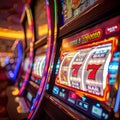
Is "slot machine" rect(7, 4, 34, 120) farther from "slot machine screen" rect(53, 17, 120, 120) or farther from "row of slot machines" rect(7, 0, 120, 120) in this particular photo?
"slot machine screen" rect(53, 17, 120, 120)

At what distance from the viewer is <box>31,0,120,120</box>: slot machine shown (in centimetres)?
86

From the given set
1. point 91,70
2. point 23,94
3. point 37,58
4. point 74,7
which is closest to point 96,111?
point 91,70

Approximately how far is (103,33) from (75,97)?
15.1 inches

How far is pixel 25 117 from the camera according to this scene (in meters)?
1.52

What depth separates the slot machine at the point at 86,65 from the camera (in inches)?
33.8

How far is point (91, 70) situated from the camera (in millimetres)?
1062

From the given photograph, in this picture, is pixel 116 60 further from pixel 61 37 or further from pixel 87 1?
pixel 61 37

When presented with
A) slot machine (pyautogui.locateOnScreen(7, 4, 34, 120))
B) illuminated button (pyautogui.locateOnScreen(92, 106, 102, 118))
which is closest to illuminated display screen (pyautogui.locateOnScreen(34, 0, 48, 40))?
slot machine (pyautogui.locateOnScreen(7, 4, 34, 120))

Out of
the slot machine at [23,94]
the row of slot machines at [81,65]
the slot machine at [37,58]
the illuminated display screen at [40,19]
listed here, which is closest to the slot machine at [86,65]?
the row of slot machines at [81,65]

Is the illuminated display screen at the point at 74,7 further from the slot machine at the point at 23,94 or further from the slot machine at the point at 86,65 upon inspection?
the slot machine at the point at 23,94

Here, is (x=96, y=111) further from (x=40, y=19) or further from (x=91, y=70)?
(x=40, y=19)

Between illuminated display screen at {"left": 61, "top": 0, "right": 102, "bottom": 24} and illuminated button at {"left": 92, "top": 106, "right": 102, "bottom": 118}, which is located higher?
illuminated display screen at {"left": 61, "top": 0, "right": 102, "bottom": 24}

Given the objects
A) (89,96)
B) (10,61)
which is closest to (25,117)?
(89,96)

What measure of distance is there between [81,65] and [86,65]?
53mm
